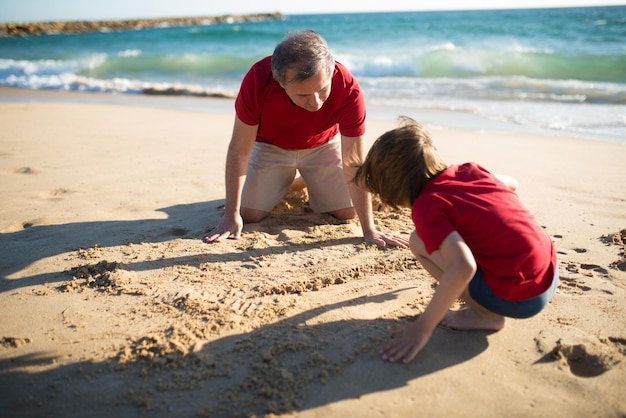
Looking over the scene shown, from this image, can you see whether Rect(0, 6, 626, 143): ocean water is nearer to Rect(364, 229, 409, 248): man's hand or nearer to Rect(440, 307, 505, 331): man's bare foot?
Rect(364, 229, 409, 248): man's hand

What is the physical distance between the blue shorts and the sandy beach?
0.61ft

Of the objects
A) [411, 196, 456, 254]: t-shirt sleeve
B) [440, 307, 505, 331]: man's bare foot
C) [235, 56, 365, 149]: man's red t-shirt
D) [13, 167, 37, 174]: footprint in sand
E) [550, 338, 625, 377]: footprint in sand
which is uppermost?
[235, 56, 365, 149]: man's red t-shirt

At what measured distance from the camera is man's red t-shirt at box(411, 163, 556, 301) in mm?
1906

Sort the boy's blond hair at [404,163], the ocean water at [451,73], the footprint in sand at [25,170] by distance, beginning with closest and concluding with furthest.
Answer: the boy's blond hair at [404,163] < the footprint in sand at [25,170] < the ocean water at [451,73]

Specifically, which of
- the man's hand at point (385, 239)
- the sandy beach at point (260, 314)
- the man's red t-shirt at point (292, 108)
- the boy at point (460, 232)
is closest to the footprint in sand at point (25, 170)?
the sandy beach at point (260, 314)

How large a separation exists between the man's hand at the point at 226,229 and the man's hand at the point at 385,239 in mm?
834

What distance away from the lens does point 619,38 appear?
15.8m

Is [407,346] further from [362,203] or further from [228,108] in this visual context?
[228,108]

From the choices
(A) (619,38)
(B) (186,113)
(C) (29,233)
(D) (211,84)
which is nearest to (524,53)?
(A) (619,38)

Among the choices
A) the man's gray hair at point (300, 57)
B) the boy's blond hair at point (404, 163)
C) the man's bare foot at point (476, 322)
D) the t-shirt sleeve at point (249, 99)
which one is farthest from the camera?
the t-shirt sleeve at point (249, 99)

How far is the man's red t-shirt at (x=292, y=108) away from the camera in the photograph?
307 centimetres

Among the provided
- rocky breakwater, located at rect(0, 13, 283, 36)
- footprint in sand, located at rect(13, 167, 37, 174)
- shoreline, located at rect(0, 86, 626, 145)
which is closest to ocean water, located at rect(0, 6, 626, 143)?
shoreline, located at rect(0, 86, 626, 145)

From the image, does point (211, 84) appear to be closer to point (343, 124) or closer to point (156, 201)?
point (156, 201)

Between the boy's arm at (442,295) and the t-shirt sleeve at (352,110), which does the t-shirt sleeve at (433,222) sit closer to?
the boy's arm at (442,295)
